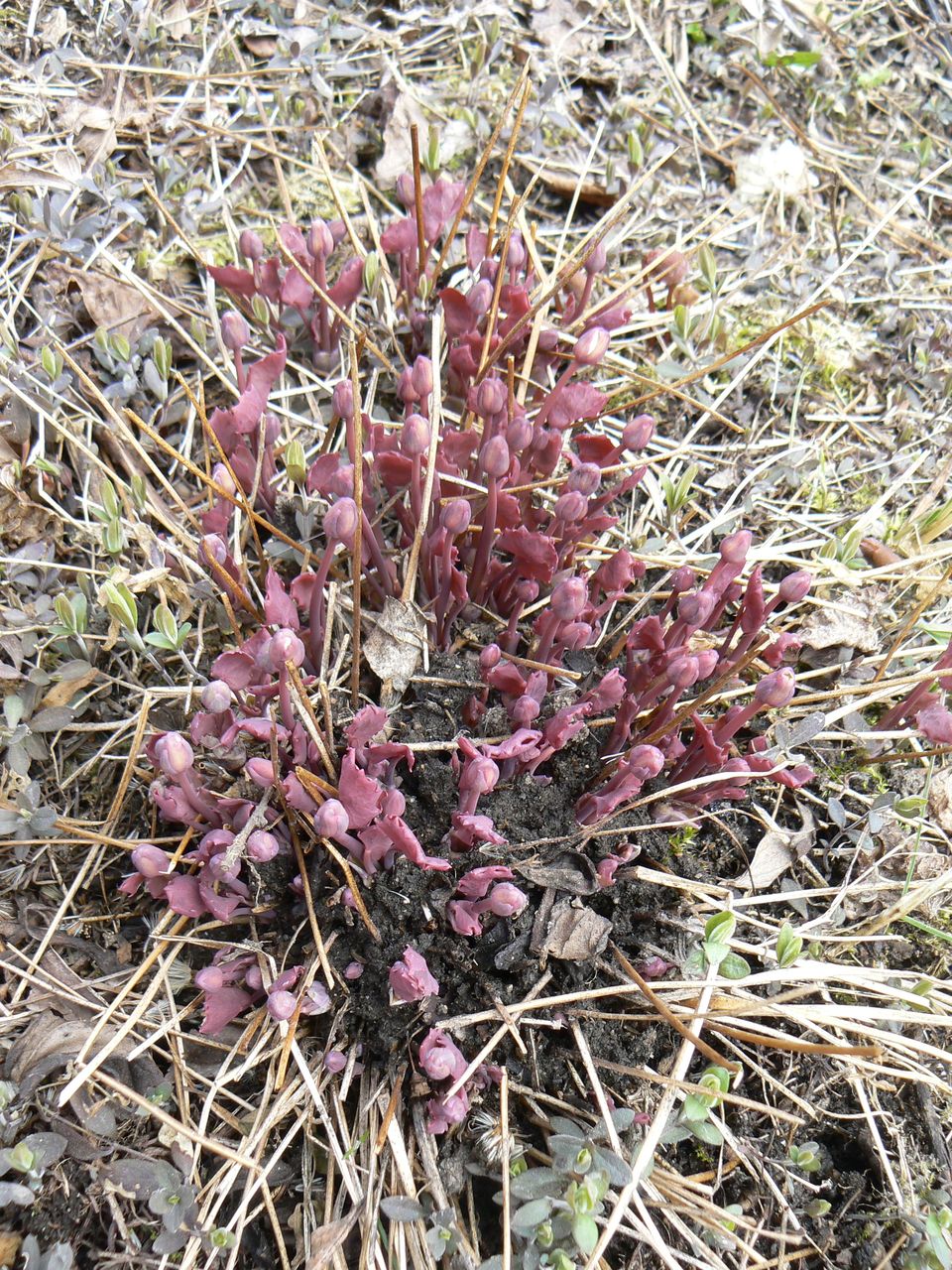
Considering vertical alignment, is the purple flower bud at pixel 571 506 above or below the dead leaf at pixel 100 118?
below

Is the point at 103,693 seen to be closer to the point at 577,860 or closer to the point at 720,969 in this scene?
the point at 577,860

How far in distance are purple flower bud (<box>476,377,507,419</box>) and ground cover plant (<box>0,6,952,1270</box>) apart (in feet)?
0.04

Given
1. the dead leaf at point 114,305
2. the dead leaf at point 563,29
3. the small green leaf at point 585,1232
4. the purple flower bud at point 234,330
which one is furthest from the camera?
the dead leaf at point 563,29

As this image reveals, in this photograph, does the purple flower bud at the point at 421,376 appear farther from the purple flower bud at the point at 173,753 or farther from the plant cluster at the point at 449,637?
the purple flower bud at the point at 173,753

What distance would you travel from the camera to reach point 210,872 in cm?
183

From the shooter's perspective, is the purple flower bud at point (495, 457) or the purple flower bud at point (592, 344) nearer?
the purple flower bud at point (495, 457)

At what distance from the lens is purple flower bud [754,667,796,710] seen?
1879 mm

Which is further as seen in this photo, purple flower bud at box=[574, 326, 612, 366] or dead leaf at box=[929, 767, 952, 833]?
dead leaf at box=[929, 767, 952, 833]

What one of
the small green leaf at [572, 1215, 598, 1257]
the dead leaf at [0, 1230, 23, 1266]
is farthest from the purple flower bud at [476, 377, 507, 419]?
the dead leaf at [0, 1230, 23, 1266]

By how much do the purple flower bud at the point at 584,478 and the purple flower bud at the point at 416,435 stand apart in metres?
0.32

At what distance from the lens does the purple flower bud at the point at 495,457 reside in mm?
1921

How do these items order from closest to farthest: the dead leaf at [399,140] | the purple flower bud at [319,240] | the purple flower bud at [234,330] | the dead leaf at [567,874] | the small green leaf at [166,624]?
1. the dead leaf at [567,874]
2. the small green leaf at [166,624]
3. the purple flower bud at [234,330]
4. the purple flower bud at [319,240]
5. the dead leaf at [399,140]

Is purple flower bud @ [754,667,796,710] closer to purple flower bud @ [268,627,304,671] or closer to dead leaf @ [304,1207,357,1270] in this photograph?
purple flower bud @ [268,627,304,671]

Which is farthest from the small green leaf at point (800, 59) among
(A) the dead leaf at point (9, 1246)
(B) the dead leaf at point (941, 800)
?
(A) the dead leaf at point (9, 1246)
